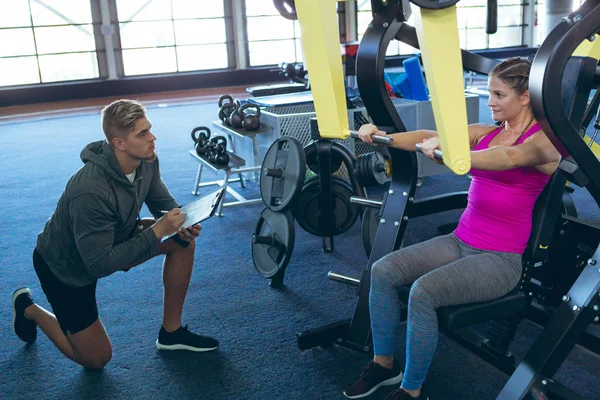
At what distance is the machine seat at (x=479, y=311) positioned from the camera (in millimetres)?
1572

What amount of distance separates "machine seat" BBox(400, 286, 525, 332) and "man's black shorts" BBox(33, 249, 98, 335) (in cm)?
114

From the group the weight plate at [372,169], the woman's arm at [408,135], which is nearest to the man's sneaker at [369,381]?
the woman's arm at [408,135]

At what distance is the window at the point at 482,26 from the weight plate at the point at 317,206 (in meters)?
9.30

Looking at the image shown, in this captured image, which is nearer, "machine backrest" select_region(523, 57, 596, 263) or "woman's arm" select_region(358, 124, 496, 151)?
"machine backrest" select_region(523, 57, 596, 263)

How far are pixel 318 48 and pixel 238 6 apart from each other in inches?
369

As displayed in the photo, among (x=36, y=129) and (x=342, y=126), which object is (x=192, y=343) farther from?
(x=36, y=129)

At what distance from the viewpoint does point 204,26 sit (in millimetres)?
10477

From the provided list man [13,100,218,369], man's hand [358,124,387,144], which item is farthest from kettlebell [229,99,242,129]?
man's hand [358,124,387,144]

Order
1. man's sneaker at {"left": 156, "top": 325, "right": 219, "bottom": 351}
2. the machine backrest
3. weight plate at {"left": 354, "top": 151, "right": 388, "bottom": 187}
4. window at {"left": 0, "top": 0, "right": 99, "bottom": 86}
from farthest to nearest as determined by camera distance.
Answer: window at {"left": 0, "top": 0, "right": 99, "bottom": 86}, weight plate at {"left": 354, "top": 151, "right": 388, "bottom": 187}, man's sneaker at {"left": 156, "top": 325, "right": 219, "bottom": 351}, the machine backrest

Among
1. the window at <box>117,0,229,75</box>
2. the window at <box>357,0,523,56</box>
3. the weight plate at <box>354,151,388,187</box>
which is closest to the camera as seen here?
the weight plate at <box>354,151,388,187</box>

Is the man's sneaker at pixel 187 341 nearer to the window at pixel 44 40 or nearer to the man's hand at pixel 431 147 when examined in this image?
the man's hand at pixel 431 147

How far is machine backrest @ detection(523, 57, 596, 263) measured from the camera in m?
1.61

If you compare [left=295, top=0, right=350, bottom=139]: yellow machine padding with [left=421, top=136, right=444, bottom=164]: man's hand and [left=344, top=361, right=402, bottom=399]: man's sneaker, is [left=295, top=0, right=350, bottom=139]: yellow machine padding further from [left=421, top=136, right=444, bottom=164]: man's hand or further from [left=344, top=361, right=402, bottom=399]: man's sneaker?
[left=344, top=361, right=402, bottom=399]: man's sneaker

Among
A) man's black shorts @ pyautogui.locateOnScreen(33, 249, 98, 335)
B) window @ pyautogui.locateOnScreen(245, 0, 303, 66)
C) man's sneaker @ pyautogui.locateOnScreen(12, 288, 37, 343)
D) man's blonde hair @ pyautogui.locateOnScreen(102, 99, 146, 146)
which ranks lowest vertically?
man's sneaker @ pyautogui.locateOnScreen(12, 288, 37, 343)
